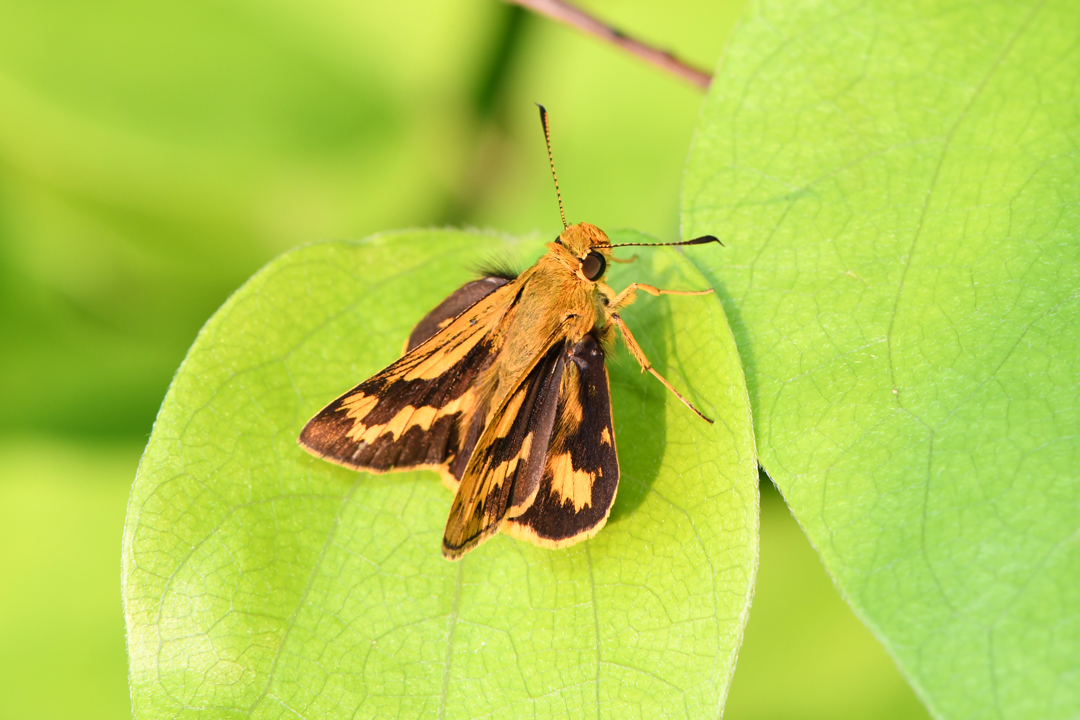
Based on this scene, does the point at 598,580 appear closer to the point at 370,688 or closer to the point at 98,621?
the point at 370,688

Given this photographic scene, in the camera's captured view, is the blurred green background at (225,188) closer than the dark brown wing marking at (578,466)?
No

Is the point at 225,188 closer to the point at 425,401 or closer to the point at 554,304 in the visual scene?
the point at 425,401

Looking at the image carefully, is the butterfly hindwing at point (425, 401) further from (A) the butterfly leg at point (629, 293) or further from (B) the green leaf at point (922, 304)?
(B) the green leaf at point (922, 304)

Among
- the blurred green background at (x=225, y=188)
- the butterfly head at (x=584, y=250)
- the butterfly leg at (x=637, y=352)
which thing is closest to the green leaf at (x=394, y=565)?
the butterfly leg at (x=637, y=352)

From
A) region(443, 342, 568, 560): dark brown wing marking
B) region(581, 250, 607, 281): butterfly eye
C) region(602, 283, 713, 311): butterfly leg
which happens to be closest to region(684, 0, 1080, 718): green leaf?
region(602, 283, 713, 311): butterfly leg

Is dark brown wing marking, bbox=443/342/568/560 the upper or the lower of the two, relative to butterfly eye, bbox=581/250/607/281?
lower

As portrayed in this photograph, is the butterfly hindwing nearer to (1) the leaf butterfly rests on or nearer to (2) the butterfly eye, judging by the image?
(1) the leaf butterfly rests on
